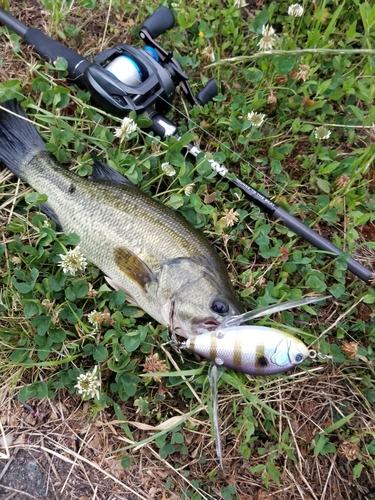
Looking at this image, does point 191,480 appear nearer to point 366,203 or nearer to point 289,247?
point 289,247

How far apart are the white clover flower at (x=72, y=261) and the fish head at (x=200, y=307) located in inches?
25.9

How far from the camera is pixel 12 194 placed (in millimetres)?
3133

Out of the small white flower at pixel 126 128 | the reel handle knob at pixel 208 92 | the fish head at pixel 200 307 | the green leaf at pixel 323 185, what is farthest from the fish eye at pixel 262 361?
the reel handle knob at pixel 208 92

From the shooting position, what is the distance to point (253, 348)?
8.22 feet

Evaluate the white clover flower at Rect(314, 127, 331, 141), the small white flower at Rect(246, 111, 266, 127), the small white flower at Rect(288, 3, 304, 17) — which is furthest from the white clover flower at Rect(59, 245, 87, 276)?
the small white flower at Rect(288, 3, 304, 17)

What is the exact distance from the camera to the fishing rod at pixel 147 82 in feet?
9.74

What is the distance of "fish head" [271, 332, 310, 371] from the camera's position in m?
2.47

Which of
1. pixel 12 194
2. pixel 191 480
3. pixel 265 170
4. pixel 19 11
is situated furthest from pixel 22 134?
pixel 191 480

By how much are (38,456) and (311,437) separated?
1826mm

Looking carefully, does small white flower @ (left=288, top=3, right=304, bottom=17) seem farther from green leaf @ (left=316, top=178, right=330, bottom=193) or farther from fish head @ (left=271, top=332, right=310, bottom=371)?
fish head @ (left=271, top=332, right=310, bottom=371)

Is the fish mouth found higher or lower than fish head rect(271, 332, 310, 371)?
higher

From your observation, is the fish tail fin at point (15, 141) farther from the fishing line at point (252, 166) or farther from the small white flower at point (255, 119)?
the small white flower at point (255, 119)

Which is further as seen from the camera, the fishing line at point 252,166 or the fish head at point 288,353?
the fishing line at point 252,166

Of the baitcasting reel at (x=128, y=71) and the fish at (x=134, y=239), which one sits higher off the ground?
the baitcasting reel at (x=128, y=71)
